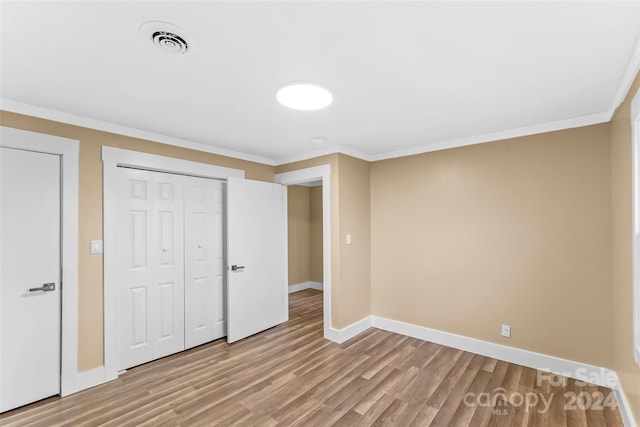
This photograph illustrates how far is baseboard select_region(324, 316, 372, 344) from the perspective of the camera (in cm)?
347

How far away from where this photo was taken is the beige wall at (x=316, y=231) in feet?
20.9

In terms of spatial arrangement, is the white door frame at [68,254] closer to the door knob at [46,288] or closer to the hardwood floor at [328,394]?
the door knob at [46,288]

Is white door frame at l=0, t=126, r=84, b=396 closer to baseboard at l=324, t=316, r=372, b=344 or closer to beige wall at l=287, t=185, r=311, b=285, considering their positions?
baseboard at l=324, t=316, r=372, b=344

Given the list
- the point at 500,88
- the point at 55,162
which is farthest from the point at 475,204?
the point at 55,162

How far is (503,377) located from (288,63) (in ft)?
10.4

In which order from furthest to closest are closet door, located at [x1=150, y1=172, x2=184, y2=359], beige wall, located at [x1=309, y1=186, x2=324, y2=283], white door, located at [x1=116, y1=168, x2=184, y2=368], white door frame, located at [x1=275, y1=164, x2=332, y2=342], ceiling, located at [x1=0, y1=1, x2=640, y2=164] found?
beige wall, located at [x1=309, y1=186, x2=324, y2=283], white door frame, located at [x1=275, y1=164, x2=332, y2=342], closet door, located at [x1=150, y1=172, x2=184, y2=359], white door, located at [x1=116, y1=168, x2=184, y2=368], ceiling, located at [x1=0, y1=1, x2=640, y2=164]

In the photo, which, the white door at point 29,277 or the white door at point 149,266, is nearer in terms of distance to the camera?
the white door at point 29,277

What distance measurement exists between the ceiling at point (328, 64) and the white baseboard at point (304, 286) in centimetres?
397

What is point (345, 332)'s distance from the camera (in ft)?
11.6

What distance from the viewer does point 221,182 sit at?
3.67 meters

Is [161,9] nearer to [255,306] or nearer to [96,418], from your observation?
[96,418]

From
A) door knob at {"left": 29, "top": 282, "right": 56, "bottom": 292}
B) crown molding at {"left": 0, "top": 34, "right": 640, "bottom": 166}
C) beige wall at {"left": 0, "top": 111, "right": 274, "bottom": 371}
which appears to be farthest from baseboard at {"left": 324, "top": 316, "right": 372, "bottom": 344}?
door knob at {"left": 29, "top": 282, "right": 56, "bottom": 292}

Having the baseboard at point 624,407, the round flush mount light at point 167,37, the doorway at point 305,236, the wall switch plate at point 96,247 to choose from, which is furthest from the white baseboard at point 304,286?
→ the round flush mount light at point 167,37

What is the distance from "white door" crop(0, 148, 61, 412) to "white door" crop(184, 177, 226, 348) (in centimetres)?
113
